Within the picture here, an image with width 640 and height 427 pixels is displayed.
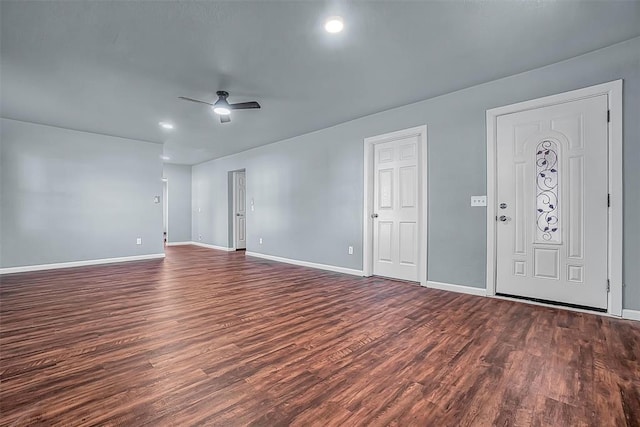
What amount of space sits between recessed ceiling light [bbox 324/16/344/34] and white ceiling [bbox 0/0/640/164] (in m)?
0.06

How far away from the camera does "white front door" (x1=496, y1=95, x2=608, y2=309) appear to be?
282 centimetres

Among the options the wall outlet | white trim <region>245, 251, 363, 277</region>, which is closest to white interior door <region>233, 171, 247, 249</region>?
white trim <region>245, 251, 363, 277</region>

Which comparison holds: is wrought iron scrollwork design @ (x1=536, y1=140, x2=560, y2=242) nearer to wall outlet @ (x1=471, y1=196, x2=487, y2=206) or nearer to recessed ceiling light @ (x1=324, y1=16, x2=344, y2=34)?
wall outlet @ (x1=471, y1=196, x2=487, y2=206)

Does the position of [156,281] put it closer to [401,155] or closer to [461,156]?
[401,155]

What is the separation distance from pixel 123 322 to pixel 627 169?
16.0ft

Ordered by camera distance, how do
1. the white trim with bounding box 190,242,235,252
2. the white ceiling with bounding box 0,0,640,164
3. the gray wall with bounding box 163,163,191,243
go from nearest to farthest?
the white ceiling with bounding box 0,0,640,164, the white trim with bounding box 190,242,235,252, the gray wall with bounding box 163,163,191,243

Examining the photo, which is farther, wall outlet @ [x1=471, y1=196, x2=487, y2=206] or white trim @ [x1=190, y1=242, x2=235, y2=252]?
white trim @ [x1=190, y1=242, x2=235, y2=252]

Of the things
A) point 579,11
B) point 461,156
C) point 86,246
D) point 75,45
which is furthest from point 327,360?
point 86,246

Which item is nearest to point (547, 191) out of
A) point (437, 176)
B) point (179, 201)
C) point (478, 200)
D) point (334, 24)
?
point (478, 200)

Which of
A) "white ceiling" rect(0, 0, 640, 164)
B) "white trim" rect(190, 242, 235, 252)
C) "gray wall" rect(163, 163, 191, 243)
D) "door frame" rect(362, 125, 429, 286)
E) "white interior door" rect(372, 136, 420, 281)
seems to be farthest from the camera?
"gray wall" rect(163, 163, 191, 243)

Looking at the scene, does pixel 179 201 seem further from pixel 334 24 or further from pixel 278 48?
pixel 334 24

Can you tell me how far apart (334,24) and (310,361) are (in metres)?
2.59

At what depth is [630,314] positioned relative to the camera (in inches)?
104

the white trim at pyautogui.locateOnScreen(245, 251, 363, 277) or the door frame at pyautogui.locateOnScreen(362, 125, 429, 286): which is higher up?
the door frame at pyautogui.locateOnScreen(362, 125, 429, 286)
